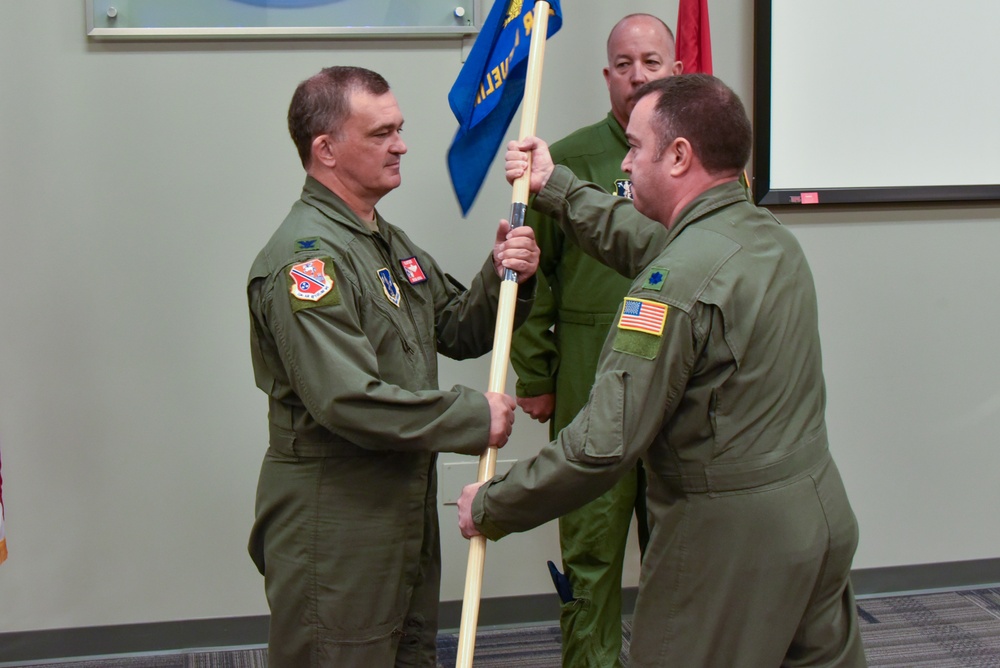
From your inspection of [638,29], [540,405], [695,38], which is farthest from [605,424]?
[695,38]

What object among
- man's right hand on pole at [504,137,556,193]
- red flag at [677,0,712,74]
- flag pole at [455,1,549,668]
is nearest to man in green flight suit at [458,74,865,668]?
flag pole at [455,1,549,668]

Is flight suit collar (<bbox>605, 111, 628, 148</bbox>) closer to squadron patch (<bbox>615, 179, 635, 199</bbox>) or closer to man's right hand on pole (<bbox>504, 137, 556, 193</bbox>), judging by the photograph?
squadron patch (<bbox>615, 179, 635, 199</bbox>)

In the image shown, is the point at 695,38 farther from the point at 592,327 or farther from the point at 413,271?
the point at 413,271

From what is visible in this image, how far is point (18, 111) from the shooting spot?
8.90ft

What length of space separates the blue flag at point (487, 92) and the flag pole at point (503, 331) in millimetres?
96

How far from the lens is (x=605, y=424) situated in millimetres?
1578

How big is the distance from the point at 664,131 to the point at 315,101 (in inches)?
26.9

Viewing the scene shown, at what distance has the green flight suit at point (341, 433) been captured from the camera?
70.3 inches

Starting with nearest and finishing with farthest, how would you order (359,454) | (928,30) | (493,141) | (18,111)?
(359,454) → (493,141) → (18,111) → (928,30)

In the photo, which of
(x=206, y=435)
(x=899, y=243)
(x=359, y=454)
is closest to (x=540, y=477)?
(x=359, y=454)

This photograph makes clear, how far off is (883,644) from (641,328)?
1880mm

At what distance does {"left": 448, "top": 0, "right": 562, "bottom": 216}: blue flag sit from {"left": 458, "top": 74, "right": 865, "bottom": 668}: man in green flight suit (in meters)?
0.58

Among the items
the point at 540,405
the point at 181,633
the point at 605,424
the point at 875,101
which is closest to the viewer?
the point at 605,424

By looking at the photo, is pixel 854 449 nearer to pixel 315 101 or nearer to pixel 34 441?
pixel 315 101
